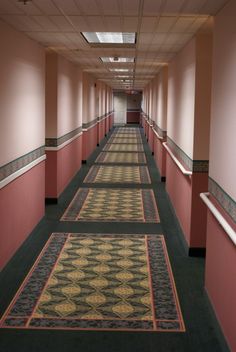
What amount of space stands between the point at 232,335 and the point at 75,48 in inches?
242

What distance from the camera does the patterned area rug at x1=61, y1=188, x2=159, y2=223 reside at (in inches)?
350

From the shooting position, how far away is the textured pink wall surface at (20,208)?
6070 millimetres

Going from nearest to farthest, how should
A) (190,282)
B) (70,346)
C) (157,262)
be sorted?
1. (70,346)
2. (190,282)
3. (157,262)

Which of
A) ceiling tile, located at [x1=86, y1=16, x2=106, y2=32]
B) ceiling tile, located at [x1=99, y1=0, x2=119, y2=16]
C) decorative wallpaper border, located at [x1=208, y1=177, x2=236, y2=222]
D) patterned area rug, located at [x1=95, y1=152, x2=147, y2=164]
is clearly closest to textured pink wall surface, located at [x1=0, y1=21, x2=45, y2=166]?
ceiling tile, located at [x1=86, y1=16, x2=106, y2=32]

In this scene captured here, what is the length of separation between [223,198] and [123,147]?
17.0 meters

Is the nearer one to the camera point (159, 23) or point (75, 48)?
point (159, 23)

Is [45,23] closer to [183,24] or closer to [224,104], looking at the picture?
[183,24]

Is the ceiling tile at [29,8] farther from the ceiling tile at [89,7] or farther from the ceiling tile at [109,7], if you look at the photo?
the ceiling tile at [109,7]

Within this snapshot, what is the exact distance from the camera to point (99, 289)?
555 centimetres

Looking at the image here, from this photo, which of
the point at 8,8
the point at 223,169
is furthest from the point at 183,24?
the point at 223,169

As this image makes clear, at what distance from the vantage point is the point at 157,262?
21.3ft

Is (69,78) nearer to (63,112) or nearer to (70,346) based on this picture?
(63,112)

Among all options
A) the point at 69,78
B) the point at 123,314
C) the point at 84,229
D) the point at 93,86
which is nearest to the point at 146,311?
the point at 123,314

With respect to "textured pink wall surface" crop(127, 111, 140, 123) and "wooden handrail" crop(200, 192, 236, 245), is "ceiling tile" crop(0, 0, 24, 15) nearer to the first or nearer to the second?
"wooden handrail" crop(200, 192, 236, 245)
